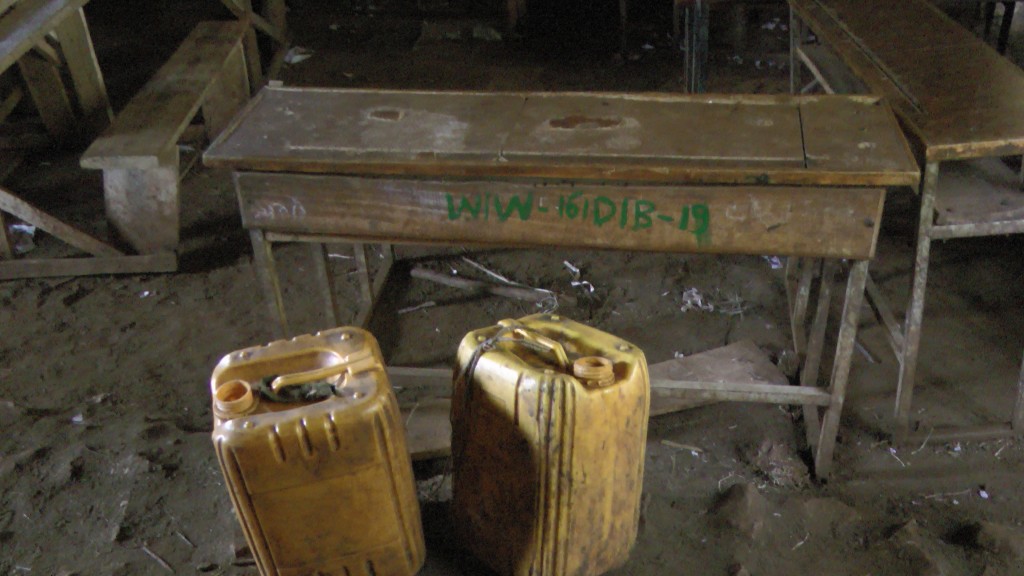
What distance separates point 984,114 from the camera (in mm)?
2465

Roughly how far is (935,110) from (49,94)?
4978 mm

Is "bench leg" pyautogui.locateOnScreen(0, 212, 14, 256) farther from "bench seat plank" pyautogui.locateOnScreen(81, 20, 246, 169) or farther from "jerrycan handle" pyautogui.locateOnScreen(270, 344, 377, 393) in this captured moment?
"jerrycan handle" pyautogui.locateOnScreen(270, 344, 377, 393)

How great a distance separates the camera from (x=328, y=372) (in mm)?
1967

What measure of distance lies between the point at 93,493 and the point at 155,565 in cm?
43

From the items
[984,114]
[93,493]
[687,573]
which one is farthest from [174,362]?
[984,114]

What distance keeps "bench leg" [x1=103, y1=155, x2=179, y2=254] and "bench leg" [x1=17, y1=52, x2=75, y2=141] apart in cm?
154

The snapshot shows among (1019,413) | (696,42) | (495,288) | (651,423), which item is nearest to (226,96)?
(495,288)

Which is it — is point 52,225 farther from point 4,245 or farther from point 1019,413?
point 1019,413

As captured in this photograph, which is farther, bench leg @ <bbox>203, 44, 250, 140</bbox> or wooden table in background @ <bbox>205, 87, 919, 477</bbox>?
bench leg @ <bbox>203, 44, 250, 140</bbox>

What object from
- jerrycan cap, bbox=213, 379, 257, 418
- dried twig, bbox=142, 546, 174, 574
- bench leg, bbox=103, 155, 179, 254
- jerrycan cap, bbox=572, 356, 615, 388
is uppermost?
jerrycan cap, bbox=213, 379, 257, 418

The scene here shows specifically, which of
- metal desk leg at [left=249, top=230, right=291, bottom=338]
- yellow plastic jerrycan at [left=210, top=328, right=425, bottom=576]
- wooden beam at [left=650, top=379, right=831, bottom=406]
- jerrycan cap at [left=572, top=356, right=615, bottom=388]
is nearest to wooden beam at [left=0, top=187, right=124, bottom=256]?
metal desk leg at [left=249, top=230, right=291, bottom=338]

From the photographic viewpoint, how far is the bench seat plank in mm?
3834

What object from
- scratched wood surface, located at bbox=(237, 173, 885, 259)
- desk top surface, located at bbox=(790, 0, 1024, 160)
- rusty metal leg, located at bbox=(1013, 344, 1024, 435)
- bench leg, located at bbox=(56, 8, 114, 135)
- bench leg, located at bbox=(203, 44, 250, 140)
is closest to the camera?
scratched wood surface, located at bbox=(237, 173, 885, 259)

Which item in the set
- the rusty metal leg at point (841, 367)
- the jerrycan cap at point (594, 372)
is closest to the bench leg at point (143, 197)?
the jerrycan cap at point (594, 372)
